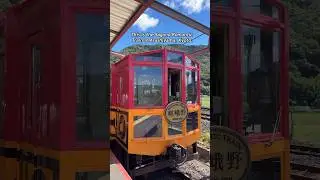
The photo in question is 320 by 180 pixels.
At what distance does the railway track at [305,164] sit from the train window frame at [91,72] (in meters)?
1.36

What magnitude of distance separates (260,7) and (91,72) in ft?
2.70

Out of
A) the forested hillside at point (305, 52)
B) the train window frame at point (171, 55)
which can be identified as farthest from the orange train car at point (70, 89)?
the forested hillside at point (305, 52)

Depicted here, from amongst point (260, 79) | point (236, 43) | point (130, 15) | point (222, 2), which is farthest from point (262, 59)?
point (130, 15)

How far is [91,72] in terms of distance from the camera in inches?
72.2

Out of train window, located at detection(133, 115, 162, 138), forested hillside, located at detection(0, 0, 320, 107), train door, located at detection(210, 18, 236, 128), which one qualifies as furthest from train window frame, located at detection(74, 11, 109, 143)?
forested hillside, located at detection(0, 0, 320, 107)

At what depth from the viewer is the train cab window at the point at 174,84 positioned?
1.79 metres

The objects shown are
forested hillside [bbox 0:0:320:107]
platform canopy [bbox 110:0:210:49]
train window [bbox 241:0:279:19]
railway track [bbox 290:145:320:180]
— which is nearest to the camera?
platform canopy [bbox 110:0:210:49]

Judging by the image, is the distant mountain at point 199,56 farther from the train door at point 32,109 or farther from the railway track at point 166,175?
the train door at point 32,109

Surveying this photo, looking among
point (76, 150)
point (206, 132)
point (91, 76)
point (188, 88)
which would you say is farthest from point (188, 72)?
point (76, 150)

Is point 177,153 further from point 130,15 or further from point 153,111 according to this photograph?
point 130,15

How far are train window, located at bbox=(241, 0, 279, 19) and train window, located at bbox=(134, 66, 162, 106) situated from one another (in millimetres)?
501

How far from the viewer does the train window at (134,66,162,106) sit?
1.79m

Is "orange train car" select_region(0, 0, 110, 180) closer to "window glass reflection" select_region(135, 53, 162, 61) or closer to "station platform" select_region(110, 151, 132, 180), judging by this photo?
"station platform" select_region(110, 151, 132, 180)

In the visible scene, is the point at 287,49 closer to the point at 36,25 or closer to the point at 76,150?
the point at 76,150
